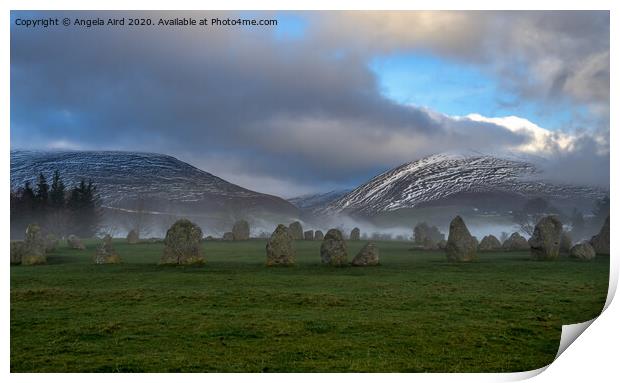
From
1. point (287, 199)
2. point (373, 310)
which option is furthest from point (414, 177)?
point (373, 310)

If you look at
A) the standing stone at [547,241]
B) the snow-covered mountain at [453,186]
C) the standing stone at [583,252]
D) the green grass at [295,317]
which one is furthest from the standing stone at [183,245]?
the snow-covered mountain at [453,186]

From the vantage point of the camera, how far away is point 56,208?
62.8 metres

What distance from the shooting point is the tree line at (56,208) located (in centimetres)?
6006

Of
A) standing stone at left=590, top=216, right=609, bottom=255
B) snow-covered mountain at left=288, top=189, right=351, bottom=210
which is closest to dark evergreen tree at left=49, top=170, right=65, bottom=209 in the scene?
snow-covered mountain at left=288, top=189, right=351, bottom=210

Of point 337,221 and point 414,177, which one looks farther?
point 414,177

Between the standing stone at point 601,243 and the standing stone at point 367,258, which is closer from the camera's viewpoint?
the standing stone at point 367,258

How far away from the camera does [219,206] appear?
79.4 metres

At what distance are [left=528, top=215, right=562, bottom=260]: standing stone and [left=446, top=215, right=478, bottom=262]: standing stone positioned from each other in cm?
413

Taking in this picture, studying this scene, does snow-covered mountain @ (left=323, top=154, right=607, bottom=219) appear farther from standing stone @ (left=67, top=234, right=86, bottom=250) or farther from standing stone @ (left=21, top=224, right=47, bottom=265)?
standing stone @ (left=21, top=224, right=47, bottom=265)

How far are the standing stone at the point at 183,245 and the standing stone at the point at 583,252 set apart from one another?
903 inches

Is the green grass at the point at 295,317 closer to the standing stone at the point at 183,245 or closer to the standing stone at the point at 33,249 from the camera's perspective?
the standing stone at the point at 183,245

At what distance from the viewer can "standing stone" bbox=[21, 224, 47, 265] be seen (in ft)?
112
